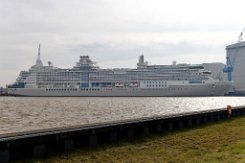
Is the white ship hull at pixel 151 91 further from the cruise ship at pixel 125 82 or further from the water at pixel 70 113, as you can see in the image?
the water at pixel 70 113

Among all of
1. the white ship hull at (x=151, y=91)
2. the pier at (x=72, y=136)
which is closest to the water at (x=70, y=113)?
the pier at (x=72, y=136)

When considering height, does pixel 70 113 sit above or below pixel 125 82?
below

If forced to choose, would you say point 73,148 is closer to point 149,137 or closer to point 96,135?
point 96,135

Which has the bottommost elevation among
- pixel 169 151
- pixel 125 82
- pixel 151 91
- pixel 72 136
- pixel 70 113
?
pixel 70 113

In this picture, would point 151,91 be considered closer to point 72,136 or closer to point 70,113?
point 70,113

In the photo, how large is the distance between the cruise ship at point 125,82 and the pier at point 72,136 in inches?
4141

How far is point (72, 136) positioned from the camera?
1545cm

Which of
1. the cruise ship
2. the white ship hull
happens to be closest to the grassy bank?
the white ship hull

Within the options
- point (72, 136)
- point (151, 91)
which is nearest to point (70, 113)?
point (72, 136)

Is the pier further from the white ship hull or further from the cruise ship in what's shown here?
the cruise ship

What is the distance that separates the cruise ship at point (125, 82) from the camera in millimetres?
129375

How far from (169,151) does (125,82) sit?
115826mm

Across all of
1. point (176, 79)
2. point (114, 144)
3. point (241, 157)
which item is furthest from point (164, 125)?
point (176, 79)

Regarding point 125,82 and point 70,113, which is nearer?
point 70,113
